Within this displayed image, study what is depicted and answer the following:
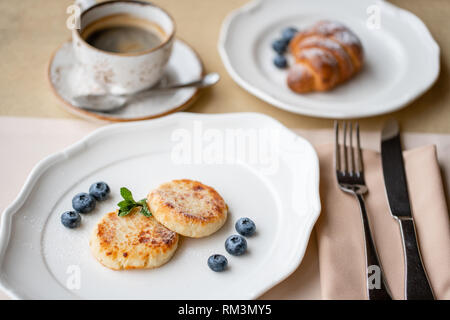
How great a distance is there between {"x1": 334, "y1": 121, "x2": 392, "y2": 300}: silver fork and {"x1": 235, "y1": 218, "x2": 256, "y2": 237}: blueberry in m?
0.29

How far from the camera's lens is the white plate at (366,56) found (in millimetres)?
1718

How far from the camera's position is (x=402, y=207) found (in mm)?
1375

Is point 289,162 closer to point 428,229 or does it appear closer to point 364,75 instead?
point 428,229

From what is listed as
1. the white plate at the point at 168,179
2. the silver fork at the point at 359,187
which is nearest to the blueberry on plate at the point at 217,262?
the white plate at the point at 168,179

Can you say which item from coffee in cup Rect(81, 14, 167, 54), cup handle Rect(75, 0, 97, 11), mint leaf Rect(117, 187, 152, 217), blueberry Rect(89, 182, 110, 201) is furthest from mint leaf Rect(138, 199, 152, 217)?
cup handle Rect(75, 0, 97, 11)

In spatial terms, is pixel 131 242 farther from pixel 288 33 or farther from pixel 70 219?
pixel 288 33

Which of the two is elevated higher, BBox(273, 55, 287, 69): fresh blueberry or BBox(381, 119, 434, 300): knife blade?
BBox(273, 55, 287, 69): fresh blueberry

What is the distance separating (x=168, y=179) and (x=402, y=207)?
66cm

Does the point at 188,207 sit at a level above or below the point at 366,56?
below

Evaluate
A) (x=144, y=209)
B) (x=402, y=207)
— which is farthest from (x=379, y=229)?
(x=144, y=209)

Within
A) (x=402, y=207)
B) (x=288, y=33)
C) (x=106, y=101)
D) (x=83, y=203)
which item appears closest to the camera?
(x=83, y=203)

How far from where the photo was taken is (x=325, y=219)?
1337mm

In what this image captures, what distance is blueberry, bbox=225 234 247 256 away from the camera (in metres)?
1.20

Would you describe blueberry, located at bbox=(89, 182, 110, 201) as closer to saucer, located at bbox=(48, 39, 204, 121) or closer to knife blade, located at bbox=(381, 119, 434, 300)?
saucer, located at bbox=(48, 39, 204, 121)
